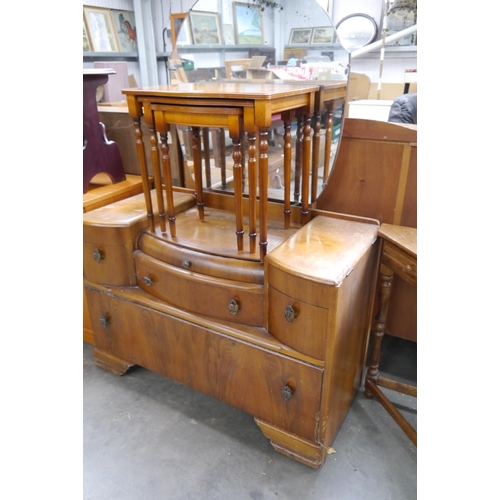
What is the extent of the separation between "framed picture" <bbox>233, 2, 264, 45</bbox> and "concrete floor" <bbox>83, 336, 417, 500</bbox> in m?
1.36

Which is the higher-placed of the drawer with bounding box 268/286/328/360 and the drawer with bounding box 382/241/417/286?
the drawer with bounding box 382/241/417/286

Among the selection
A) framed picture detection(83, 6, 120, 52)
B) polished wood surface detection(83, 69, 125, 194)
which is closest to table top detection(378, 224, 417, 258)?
polished wood surface detection(83, 69, 125, 194)

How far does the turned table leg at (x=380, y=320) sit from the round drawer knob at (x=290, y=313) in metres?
0.42

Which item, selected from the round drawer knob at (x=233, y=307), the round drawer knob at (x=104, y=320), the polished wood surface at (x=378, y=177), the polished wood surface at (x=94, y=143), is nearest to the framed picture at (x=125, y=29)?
the polished wood surface at (x=94, y=143)

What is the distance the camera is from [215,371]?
1.41 m

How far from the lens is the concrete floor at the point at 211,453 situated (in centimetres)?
125

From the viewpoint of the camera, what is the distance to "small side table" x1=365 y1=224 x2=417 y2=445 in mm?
1241

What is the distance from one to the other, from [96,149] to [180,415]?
3.80 feet

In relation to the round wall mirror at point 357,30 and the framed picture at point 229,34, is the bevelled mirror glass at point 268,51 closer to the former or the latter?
the framed picture at point 229,34

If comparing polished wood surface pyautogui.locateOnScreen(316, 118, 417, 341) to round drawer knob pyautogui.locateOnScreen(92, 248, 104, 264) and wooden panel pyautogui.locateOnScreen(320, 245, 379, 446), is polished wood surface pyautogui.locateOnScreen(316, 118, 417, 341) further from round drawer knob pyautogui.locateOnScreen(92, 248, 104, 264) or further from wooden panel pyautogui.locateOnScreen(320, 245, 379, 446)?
round drawer knob pyautogui.locateOnScreen(92, 248, 104, 264)

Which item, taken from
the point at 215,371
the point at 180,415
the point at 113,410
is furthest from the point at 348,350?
the point at 113,410

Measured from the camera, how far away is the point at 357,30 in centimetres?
386

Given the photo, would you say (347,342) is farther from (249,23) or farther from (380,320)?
(249,23)
